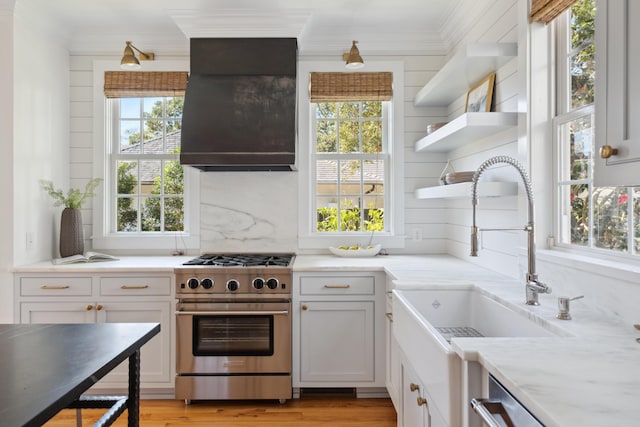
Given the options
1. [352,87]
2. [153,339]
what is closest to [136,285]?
[153,339]

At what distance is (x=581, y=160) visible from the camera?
5.91 ft

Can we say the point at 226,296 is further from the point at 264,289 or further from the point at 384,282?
the point at 384,282

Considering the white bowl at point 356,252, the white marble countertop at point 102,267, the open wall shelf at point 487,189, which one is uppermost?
the open wall shelf at point 487,189

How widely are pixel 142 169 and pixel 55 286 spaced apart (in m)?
1.19

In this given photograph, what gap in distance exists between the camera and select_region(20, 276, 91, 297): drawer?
2.71 meters

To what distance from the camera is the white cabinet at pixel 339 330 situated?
272 cm

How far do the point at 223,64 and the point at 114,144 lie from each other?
1269 millimetres

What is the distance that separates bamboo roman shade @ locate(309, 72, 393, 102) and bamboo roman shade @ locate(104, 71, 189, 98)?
1097 mm

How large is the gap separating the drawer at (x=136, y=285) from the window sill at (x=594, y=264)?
228cm

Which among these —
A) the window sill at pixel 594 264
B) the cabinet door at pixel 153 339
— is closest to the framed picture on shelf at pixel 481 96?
the window sill at pixel 594 264

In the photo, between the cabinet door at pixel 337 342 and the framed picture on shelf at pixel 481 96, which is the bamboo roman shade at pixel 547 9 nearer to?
the framed picture on shelf at pixel 481 96

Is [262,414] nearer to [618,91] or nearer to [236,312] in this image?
[236,312]

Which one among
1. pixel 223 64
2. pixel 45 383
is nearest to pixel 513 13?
pixel 223 64

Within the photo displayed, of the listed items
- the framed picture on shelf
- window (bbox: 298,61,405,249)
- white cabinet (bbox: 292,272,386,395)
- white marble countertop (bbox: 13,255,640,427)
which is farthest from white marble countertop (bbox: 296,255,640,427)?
window (bbox: 298,61,405,249)
